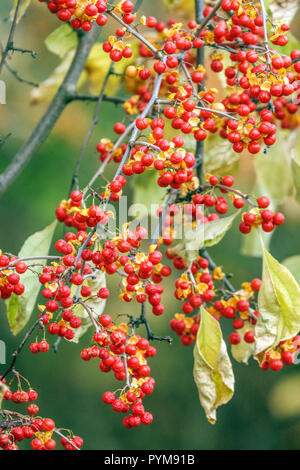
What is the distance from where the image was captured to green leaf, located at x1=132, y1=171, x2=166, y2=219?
1.29 metres

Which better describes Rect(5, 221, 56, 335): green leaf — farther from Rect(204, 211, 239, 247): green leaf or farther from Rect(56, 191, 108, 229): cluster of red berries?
Rect(204, 211, 239, 247): green leaf

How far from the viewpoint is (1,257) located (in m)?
0.94

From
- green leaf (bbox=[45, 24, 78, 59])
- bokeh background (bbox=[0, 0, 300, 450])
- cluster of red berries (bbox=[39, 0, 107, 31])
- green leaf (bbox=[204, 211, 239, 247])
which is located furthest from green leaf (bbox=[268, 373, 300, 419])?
cluster of red berries (bbox=[39, 0, 107, 31])

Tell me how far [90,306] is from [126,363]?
0.46 feet

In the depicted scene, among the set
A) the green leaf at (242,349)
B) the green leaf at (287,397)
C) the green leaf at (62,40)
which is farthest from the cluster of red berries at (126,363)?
the green leaf at (287,397)

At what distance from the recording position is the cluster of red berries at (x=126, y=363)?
3.07 ft

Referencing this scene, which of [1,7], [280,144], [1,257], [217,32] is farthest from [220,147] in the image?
[1,7]

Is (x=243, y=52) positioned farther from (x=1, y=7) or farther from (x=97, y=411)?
(x=97, y=411)

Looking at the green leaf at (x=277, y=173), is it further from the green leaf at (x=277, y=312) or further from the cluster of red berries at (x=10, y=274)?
the cluster of red berries at (x=10, y=274)

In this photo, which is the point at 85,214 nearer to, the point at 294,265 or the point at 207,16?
the point at 207,16

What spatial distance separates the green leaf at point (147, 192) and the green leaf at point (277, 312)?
1.20ft

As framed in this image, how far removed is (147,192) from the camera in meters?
1.33

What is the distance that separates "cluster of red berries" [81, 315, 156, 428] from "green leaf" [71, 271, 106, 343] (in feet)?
0.26
